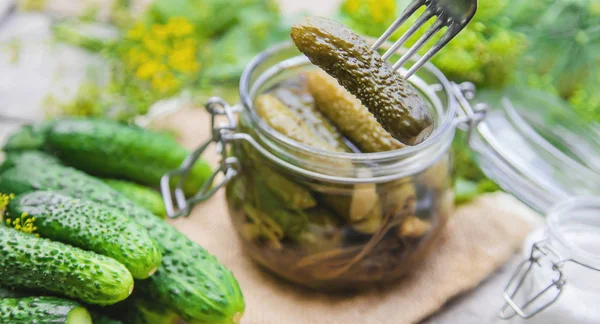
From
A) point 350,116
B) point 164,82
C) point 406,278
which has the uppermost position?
point 350,116

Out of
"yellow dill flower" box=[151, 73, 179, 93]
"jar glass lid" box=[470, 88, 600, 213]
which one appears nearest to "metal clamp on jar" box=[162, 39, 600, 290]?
"jar glass lid" box=[470, 88, 600, 213]

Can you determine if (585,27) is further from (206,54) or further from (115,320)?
(115,320)

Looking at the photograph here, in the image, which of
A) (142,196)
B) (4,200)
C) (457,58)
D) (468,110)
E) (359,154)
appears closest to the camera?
(359,154)

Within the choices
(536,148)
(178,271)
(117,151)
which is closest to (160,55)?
(117,151)

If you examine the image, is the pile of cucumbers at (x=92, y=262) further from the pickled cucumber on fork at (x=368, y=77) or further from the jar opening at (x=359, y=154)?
the pickled cucumber on fork at (x=368, y=77)

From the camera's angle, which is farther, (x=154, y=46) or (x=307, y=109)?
(x=154, y=46)

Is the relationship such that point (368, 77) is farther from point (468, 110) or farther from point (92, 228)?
point (92, 228)

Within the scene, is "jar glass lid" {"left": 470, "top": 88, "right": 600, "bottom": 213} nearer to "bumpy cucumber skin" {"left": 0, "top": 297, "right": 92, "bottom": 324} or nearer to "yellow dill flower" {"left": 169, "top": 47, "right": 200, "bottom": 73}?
"yellow dill flower" {"left": 169, "top": 47, "right": 200, "bottom": 73}
